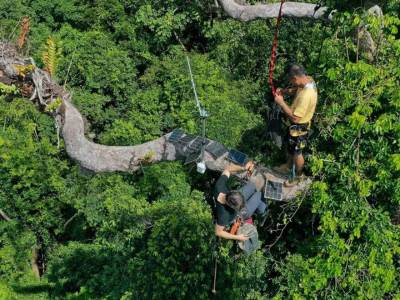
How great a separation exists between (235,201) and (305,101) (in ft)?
5.44

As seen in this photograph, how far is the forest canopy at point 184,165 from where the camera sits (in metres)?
7.66

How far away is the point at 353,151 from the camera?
7.79m

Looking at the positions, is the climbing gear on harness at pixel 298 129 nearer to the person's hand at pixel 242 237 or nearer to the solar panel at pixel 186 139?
the solar panel at pixel 186 139

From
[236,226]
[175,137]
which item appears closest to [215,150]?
[175,137]

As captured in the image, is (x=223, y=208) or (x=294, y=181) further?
(x=294, y=181)

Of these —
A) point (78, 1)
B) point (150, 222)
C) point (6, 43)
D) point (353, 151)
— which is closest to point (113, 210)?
point (150, 222)

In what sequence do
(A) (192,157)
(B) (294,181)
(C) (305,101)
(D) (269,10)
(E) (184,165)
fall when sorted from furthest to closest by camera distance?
(D) (269,10)
(E) (184,165)
(B) (294,181)
(A) (192,157)
(C) (305,101)

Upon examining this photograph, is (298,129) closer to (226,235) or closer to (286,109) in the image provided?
(286,109)

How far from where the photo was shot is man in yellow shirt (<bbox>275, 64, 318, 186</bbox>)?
7.36 meters

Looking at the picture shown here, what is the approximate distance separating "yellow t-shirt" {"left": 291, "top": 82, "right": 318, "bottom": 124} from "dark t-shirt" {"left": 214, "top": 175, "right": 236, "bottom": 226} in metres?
1.34

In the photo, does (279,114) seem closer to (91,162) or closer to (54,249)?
(91,162)

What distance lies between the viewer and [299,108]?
7402 mm

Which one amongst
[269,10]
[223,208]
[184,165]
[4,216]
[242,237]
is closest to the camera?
[223,208]

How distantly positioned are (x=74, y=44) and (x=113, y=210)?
233 inches
